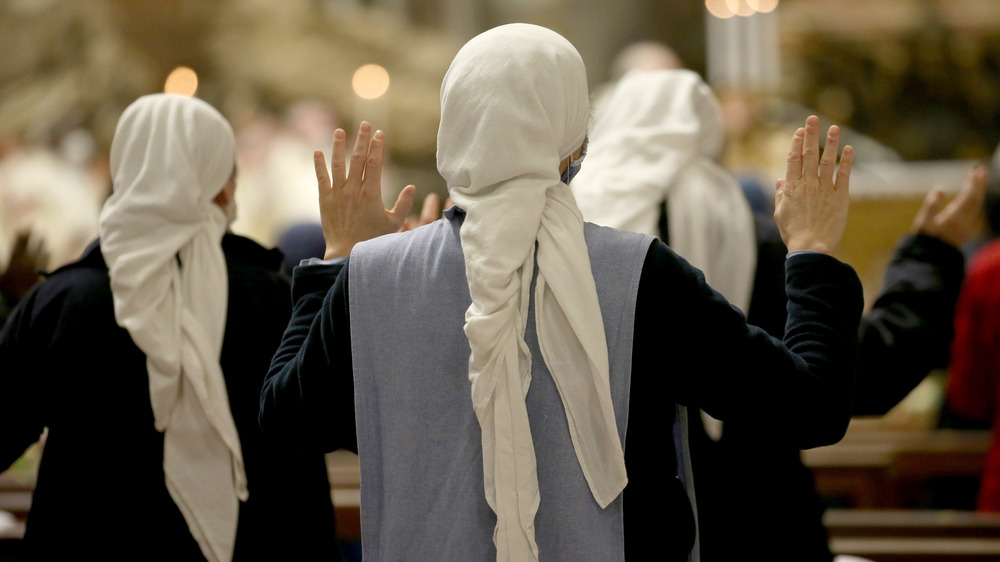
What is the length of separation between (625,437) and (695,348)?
6.1 inches

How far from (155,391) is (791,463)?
4.04ft

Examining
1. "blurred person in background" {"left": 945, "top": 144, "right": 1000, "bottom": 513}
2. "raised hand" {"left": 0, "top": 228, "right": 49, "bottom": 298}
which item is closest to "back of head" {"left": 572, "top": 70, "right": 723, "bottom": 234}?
"raised hand" {"left": 0, "top": 228, "right": 49, "bottom": 298}

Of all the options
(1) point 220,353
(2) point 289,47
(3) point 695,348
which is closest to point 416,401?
(3) point 695,348

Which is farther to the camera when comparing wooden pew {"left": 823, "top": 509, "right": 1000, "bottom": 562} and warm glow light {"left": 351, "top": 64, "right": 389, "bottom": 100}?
warm glow light {"left": 351, "top": 64, "right": 389, "bottom": 100}

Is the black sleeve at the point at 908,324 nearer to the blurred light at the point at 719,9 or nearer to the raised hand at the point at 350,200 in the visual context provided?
the raised hand at the point at 350,200

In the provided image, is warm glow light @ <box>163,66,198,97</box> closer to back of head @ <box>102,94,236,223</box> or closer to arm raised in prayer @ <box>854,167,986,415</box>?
back of head @ <box>102,94,236,223</box>

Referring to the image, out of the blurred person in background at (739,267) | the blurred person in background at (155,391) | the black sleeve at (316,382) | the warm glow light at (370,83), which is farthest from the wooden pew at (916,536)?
the warm glow light at (370,83)

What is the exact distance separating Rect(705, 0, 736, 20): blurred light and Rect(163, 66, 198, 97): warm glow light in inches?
211

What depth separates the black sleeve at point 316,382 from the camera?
1533 mm

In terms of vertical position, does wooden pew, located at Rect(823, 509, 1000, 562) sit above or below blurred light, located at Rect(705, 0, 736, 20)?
below

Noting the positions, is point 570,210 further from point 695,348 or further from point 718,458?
point 718,458

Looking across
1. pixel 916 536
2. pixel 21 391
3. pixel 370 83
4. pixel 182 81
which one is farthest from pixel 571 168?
pixel 182 81

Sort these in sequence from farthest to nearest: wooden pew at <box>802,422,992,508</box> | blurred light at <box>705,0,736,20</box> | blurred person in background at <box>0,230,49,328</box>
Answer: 1. blurred light at <box>705,0,736,20</box>
2. wooden pew at <box>802,422,992,508</box>
3. blurred person in background at <box>0,230,49,328</box>

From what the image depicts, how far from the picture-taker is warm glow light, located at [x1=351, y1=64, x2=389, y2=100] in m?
11.4
